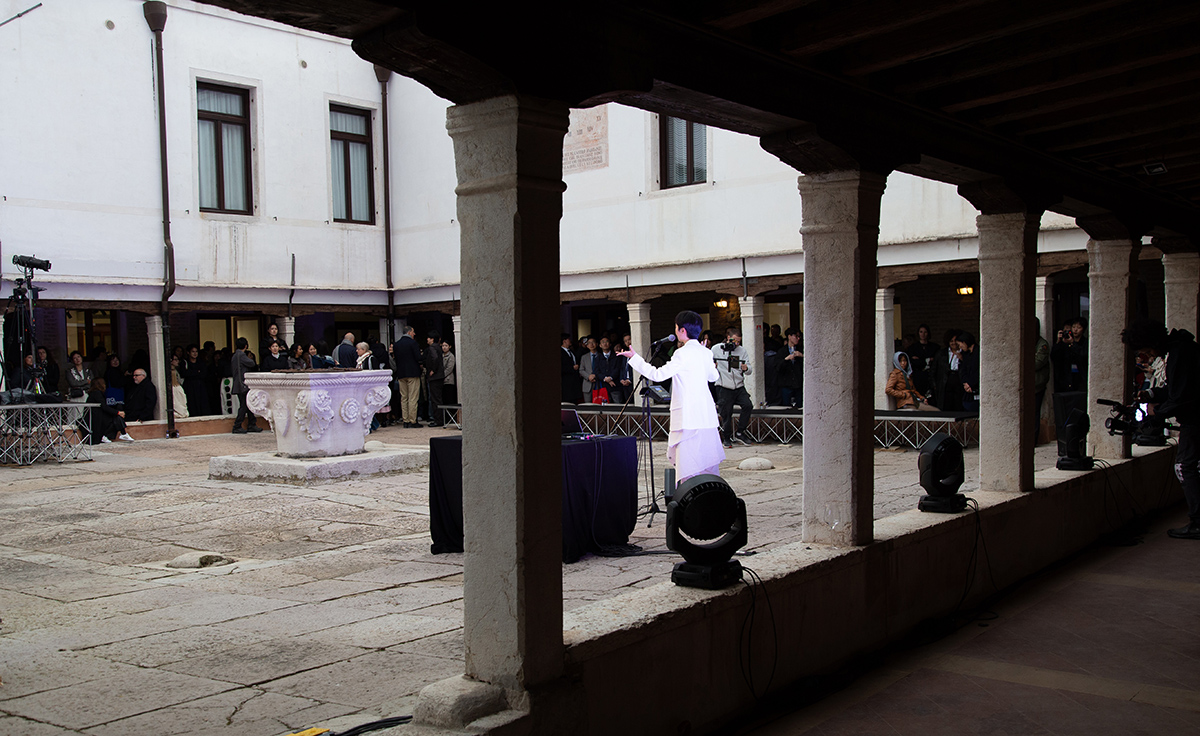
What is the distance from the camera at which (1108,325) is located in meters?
8.79

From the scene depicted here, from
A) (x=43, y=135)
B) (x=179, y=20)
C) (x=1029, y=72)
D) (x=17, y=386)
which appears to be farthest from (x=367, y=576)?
(x=179, y=20)

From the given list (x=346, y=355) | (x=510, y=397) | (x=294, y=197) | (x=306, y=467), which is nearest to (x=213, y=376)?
(x=294, y=197)

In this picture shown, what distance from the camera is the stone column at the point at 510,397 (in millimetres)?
3230

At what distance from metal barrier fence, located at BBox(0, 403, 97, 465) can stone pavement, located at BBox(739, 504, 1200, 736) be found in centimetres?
1154

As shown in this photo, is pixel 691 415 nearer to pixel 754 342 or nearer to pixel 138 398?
pixel 754 342

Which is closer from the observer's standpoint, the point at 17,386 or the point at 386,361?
the point at 17,386

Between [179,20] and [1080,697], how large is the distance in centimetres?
1696

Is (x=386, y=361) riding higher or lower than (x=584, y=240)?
lower

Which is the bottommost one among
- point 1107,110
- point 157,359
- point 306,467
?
point 306,467

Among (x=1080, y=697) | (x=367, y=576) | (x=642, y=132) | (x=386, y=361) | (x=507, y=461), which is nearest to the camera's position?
(x=507, y=461)

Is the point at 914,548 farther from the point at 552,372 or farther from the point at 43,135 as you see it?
the point at 43,135

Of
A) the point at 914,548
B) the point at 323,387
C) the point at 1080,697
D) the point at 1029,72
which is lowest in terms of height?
the point at 1080,697

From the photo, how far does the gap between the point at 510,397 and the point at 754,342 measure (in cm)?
1288

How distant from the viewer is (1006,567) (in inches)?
254
